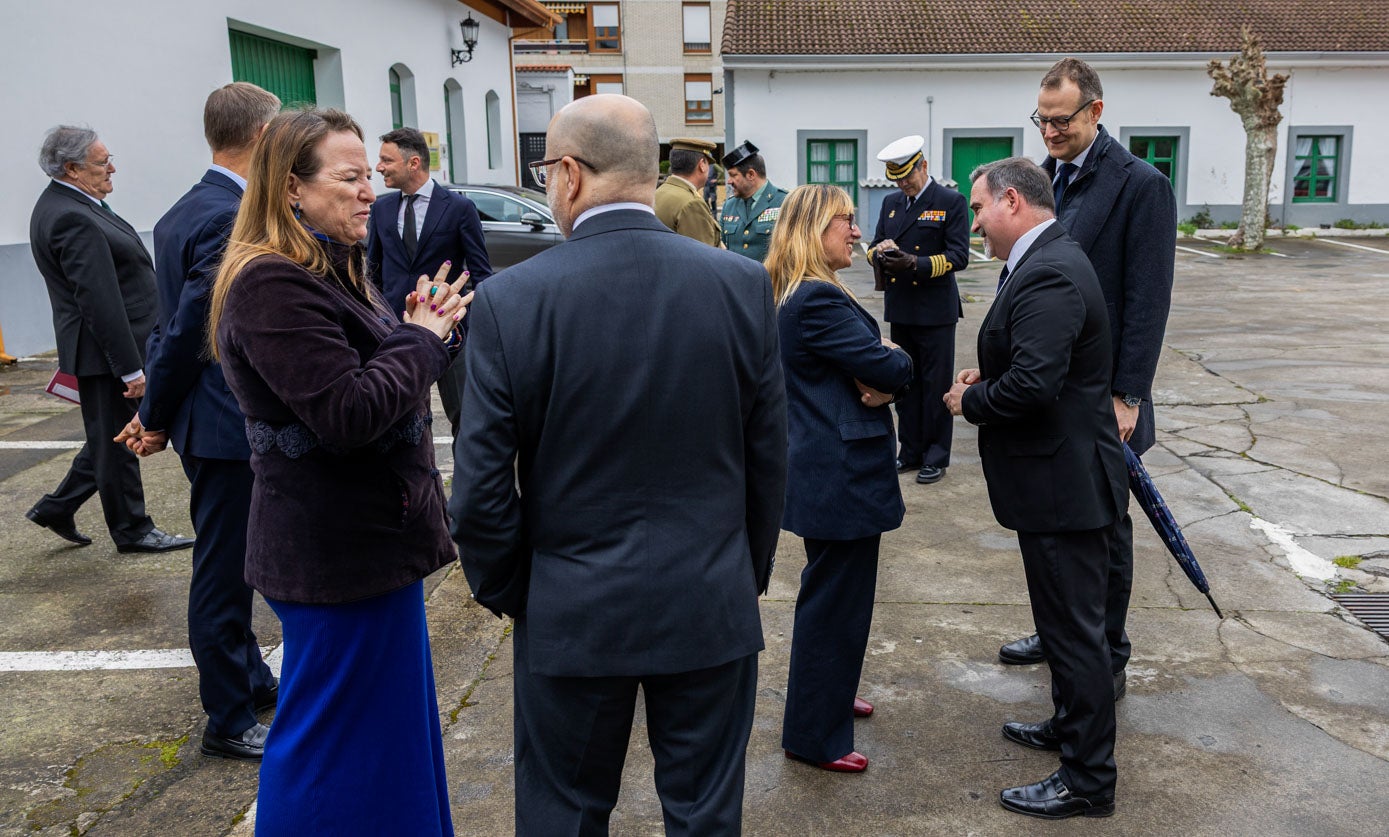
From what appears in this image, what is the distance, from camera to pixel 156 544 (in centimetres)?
531

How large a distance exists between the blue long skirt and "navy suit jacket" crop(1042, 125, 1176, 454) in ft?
7.79

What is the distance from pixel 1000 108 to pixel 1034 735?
24.2 meters

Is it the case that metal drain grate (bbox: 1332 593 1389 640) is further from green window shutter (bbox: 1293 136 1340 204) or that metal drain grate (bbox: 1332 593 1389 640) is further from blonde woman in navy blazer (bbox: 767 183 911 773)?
green window shutter (bbox: 1293 136 1340 204)

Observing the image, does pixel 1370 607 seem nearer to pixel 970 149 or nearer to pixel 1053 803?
pixel 1053 803

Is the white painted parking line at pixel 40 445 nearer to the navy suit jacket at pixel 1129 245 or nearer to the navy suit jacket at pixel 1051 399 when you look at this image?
the navy suit jacket at pixel 1051 399

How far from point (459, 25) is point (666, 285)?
18350 millimetres

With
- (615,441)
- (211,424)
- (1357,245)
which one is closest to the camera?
(615,441)

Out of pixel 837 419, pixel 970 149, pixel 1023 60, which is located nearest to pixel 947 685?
pixel 837 419

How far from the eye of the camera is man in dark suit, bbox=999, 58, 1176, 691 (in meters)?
3.60

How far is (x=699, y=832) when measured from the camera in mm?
2184

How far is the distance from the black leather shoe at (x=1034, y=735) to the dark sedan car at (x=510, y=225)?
11.0m

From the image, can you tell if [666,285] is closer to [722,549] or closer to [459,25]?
[722,549]

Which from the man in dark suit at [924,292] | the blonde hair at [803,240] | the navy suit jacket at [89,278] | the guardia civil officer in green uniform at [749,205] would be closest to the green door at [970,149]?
the guardia civil officer in green uniform at [749,205]

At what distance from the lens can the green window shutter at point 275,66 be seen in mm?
12320
